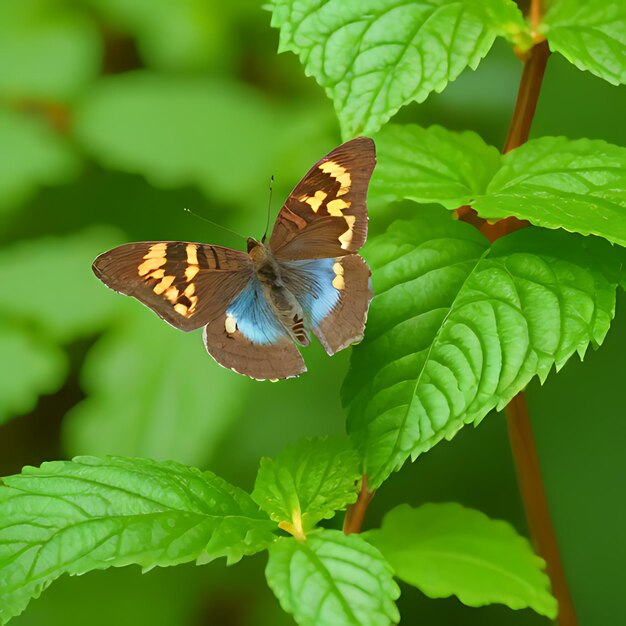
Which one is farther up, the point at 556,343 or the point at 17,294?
the point at 556,343

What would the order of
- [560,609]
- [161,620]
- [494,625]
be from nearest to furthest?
[560,609] < [494,625] < [161,620]

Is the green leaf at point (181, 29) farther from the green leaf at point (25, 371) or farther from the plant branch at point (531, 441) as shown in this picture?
the plant branch at point (531, 441)

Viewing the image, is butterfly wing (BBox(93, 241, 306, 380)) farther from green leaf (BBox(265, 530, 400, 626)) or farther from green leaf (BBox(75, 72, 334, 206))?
green leaf (BBox(75, 72, 334, 206))

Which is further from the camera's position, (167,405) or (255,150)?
(255,150)

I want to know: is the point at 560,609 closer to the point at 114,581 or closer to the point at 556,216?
the point at 556,216

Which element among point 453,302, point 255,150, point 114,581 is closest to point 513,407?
point 453,302

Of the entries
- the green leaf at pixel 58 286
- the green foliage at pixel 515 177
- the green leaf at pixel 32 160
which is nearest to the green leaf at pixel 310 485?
the green foliage at pixel 515 177

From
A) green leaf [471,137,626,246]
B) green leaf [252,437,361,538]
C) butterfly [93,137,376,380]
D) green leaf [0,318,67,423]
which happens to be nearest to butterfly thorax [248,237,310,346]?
butterfly [93,137,376,380]
